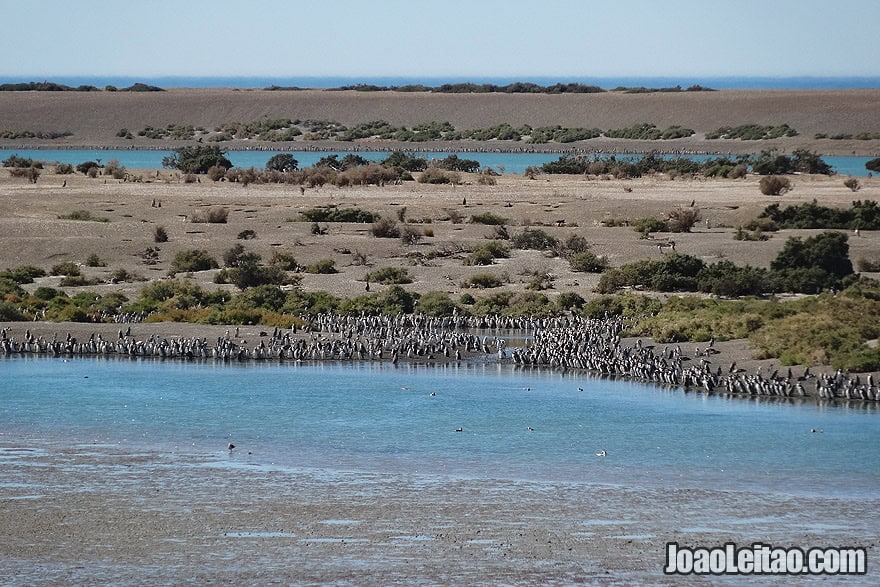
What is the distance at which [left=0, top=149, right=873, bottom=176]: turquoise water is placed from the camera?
89188 millimetres

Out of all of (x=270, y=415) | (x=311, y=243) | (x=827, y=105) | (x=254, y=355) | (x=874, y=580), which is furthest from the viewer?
(x=827, y=105)

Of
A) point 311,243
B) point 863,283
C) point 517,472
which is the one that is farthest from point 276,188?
point 517,472

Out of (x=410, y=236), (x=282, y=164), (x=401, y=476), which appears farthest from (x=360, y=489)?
(x=282, y=164)

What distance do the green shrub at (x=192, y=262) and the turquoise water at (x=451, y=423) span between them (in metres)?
11.9

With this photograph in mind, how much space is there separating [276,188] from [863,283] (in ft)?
117

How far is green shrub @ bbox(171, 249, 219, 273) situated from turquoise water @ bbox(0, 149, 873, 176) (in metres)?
44.4

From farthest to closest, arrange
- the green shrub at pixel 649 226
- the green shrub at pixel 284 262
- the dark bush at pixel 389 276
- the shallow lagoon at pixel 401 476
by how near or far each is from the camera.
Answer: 1. the green shrub at pixel 649 226
2. the green shrub at pixel 284 262
3. the dark bush at pixel 389 276
4. the shallow lagoon at pixel 401 476

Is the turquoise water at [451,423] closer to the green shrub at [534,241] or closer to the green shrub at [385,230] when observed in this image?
the green shrub at [534,241]

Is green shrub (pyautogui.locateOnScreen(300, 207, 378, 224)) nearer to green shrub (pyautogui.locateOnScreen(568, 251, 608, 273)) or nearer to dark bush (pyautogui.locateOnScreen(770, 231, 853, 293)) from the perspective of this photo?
green shrub (pyautogui.locateOnScreen(568, 251, 608, 273))

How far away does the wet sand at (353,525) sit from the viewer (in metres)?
14.4

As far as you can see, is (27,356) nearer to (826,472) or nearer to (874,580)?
(826,472)

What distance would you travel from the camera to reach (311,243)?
44688 millimetres

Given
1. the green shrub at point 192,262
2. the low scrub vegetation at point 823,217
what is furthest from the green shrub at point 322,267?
the low scrub vegetation at point 823,217

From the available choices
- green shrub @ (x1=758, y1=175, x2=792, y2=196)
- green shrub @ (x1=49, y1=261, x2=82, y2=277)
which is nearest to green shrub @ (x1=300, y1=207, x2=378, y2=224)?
green shrub @ (x1=49, y1=261, x2=82, y2=277)
